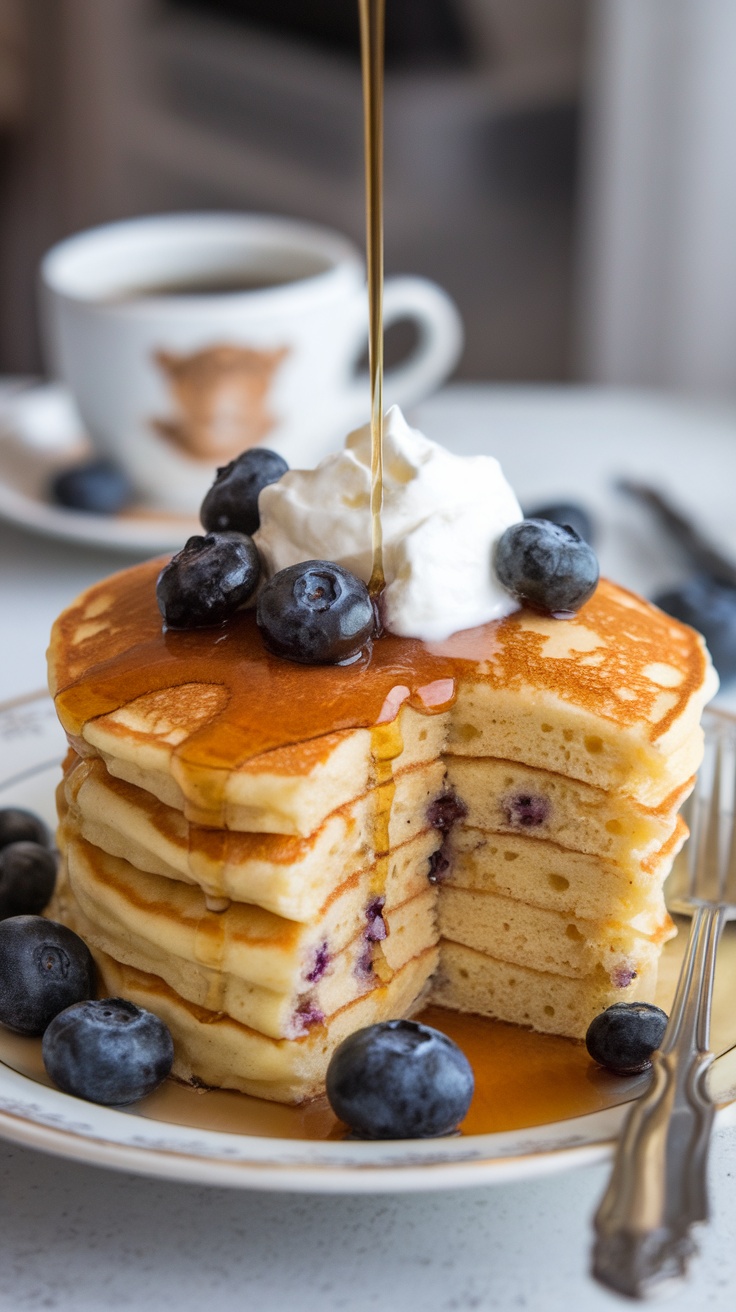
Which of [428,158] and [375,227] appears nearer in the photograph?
[375,227]

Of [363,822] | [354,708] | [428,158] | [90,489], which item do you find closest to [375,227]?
[354,708]

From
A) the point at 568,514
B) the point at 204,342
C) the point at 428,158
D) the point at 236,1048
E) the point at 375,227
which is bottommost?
the point at 236,1048

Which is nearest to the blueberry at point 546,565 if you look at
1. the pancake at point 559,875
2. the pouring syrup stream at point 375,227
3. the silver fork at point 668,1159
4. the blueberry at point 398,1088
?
the pouring syrup stream at point 375,227

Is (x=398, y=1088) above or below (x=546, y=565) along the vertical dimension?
below

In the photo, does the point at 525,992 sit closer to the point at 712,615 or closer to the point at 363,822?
the point at 363,822

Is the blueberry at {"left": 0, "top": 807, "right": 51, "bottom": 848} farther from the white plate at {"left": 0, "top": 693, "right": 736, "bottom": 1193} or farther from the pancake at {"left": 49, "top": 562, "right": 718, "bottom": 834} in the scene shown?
the white plate at {"left": 0, "top": 693, "right": 736, "bottom": 1193}

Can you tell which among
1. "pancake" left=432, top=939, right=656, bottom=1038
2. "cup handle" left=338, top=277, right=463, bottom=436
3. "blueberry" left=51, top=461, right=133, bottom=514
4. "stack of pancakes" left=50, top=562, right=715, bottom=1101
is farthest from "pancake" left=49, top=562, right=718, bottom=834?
"cup handle" left=338, top=277, right=463, bottom=436

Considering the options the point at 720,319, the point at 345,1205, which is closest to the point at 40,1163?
the point at 345,1205

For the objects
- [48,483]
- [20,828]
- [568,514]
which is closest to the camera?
[20,828]
